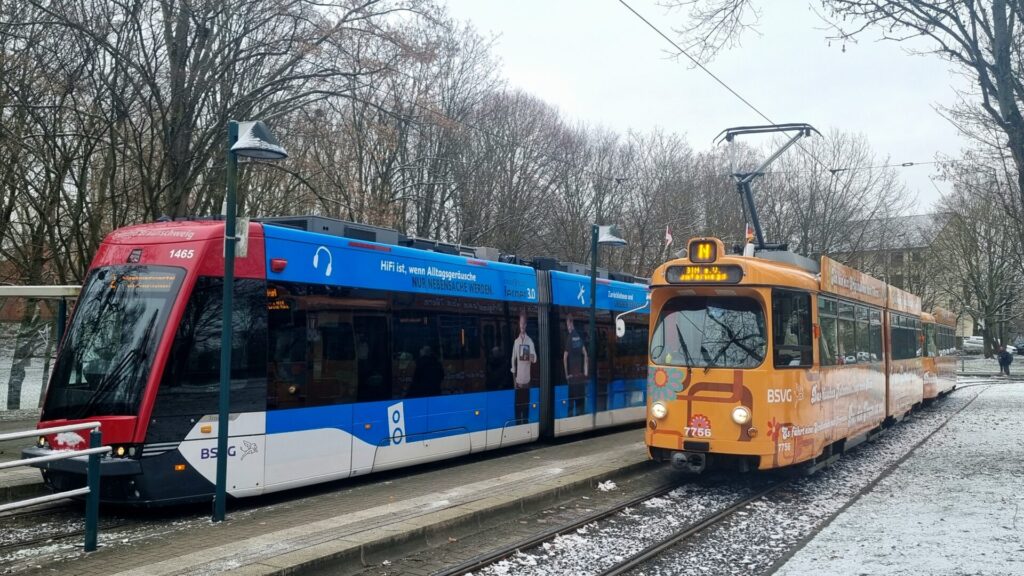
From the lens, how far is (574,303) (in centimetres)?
1548

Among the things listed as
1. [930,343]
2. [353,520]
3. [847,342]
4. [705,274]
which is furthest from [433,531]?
[930,343]

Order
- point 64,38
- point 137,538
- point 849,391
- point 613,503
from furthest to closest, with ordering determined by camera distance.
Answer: point 64,38, point 849,391, point 613,503, point 137,538

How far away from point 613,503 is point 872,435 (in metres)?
7.89

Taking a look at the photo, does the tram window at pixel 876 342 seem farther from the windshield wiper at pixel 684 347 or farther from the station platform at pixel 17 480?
the station platform at pixel 17 480

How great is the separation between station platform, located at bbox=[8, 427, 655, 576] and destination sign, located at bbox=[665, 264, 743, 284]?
9.32ft

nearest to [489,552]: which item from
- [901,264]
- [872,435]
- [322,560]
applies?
[322,560]

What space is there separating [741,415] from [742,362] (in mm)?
679

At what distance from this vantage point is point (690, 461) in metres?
10.7

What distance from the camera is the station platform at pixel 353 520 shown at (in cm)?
673

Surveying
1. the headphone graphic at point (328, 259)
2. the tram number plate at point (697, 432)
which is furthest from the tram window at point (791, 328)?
the headphone graphic at point (328, 259)

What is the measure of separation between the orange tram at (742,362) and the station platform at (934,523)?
1.22 metres

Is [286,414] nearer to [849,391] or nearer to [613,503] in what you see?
[613,503]

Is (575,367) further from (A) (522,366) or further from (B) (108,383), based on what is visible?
(B) (108,383)

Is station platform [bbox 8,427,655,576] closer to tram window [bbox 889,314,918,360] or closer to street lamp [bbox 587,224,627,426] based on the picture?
street lamp [bbox 587,224,627,426]
